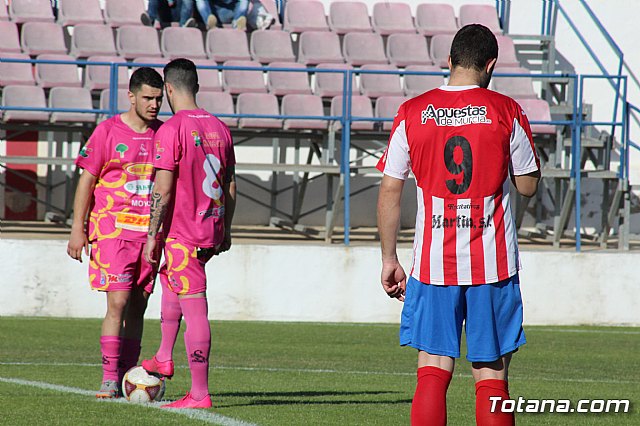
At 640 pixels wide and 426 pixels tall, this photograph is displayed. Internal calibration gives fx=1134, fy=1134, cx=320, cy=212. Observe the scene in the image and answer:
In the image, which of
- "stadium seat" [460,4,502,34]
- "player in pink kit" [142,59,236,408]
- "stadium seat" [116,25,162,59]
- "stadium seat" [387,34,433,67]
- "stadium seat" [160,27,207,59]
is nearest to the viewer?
"player in pink kit" [142,59,236,408]

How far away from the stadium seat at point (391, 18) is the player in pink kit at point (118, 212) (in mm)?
11769

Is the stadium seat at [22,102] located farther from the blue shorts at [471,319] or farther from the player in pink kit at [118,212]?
the blue shorts at [471,319]

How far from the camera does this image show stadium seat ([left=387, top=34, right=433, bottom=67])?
1711 cm

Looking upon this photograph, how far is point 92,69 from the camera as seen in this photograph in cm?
1574

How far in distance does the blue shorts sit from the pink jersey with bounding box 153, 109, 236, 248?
1949 millimetres

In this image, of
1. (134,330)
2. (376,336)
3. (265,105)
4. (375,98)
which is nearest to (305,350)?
(376,336)

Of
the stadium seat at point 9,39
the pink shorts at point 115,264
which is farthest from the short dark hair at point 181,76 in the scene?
the stadium seat at point 9,39

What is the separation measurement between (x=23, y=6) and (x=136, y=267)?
11634 millimetres

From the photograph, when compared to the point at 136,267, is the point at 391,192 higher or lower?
Result: higher

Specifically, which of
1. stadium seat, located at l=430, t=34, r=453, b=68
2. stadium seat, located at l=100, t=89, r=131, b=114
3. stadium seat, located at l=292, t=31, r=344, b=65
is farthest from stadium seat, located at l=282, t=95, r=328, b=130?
stadium seat, located at l=430, t=34, r=453, b=68

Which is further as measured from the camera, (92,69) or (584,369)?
(92,69)

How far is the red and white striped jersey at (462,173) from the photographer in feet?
14.2

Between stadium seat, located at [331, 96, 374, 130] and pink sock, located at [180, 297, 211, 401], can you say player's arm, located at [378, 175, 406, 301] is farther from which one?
stadium seat, located at [331, 96, 374, 130]

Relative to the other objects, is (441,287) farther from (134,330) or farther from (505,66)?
(505,66)
